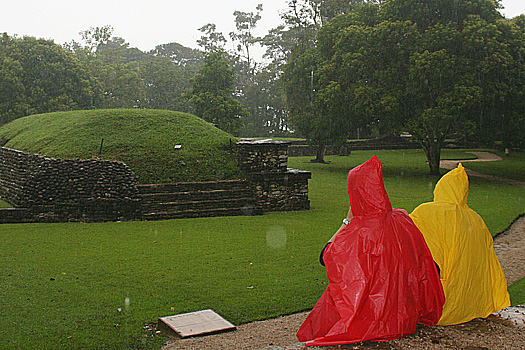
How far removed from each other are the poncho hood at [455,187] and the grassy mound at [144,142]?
9.80 metres

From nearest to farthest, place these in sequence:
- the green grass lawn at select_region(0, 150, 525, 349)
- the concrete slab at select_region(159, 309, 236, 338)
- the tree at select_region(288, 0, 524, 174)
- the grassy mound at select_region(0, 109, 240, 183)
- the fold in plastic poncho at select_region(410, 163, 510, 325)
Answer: the fold in plastic poncho at select_region(410, 163, 510, 325) → the concrete slab at select_region(159, 309, 236, 338) → the green grass lawn at select_region(0, 150, 525, 349) → the grassy mound at select_region(0, 109, 240, 183) → the tree at select_region(288, 0, 524, 174)

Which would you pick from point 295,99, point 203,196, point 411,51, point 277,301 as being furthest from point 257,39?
point 277,301

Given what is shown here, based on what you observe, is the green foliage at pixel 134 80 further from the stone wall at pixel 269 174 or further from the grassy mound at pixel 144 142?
the stone wall at pixel 269 174

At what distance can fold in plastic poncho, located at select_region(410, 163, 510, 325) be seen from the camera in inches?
175

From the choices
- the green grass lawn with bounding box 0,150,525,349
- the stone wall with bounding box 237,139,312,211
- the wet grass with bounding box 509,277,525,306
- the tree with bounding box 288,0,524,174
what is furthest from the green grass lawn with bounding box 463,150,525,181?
the wet grass with bounding box 509,277,525,306

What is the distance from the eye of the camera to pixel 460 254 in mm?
4453

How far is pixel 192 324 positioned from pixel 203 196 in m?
8.34

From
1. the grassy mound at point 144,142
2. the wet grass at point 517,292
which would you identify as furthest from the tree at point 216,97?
the wet grass at point 517,292

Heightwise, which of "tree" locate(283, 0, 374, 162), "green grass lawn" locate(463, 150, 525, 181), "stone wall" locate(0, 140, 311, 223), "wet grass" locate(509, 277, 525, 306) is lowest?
"green grass lawn" locate(463, 150, 525, 181)

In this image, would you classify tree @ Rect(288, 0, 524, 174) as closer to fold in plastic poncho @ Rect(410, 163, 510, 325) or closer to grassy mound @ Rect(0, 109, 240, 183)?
grassy mound @ Rect(0, 109, 240, 183)

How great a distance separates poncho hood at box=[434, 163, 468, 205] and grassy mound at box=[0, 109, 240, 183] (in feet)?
32.2

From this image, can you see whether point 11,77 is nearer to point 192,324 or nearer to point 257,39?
point 192,324

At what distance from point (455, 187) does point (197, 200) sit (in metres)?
9.40

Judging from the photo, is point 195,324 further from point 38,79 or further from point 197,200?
point 38,79
